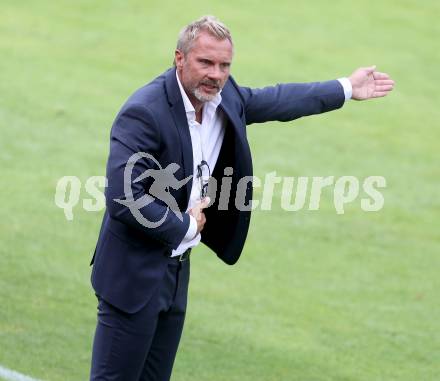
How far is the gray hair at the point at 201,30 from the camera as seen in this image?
462cm

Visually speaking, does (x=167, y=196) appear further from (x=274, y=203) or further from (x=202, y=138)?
(x=274, y=203)

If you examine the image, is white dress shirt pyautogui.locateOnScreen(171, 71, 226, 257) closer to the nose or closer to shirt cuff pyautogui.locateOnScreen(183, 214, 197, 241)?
shirt cuff pyautogui.locateOnScreen(183, 214, 197, 241)

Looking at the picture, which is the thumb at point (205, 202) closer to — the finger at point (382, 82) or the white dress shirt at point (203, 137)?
the white dress shirt at point (203, 137)

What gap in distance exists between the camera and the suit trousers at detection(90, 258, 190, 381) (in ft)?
15.8

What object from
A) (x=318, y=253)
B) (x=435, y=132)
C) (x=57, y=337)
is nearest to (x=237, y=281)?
(x=318, y=253)

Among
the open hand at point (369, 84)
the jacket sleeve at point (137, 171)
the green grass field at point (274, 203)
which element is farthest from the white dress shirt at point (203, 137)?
the green grass field at point (274, 203)

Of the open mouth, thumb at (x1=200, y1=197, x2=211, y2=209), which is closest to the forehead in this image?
the open mouth

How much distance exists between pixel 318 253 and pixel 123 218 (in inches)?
199

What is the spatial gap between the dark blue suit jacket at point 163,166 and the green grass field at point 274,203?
6.13ft

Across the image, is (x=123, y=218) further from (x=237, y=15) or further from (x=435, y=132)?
(x=237, y=15)

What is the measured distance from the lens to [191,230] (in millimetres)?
4684

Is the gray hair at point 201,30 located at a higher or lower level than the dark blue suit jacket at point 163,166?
higher

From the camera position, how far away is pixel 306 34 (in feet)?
49.6

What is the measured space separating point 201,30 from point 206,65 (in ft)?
0.48
